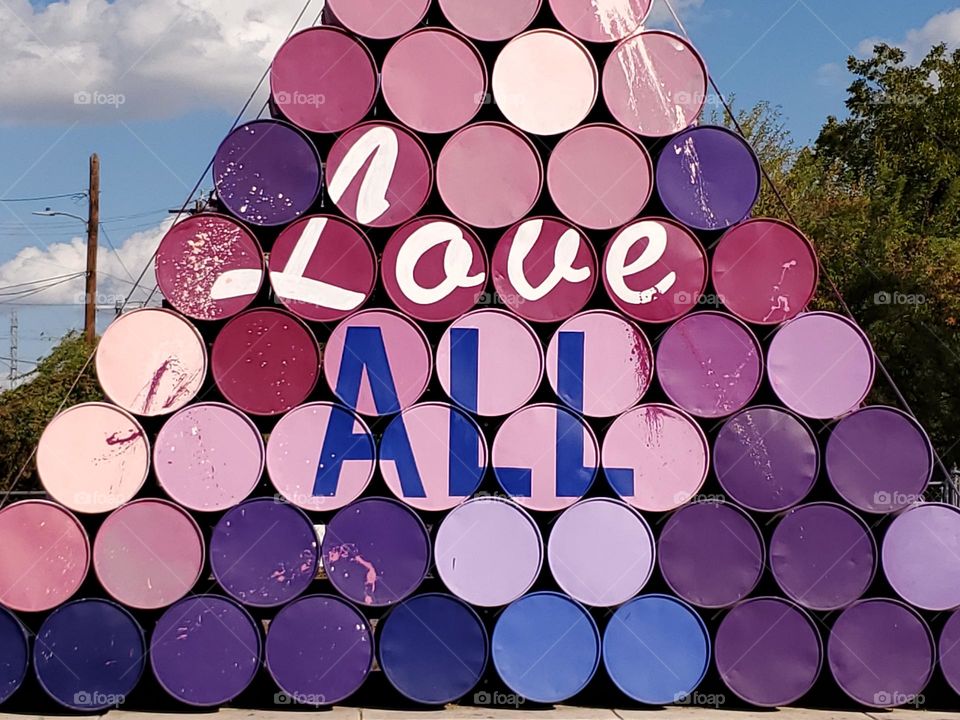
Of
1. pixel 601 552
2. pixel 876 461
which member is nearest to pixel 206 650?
pixel 601 552

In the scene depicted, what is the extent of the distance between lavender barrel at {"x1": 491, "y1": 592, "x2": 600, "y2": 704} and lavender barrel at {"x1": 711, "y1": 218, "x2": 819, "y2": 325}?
7.14 ft

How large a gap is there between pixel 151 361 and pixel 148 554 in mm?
1152

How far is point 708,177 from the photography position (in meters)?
7.63

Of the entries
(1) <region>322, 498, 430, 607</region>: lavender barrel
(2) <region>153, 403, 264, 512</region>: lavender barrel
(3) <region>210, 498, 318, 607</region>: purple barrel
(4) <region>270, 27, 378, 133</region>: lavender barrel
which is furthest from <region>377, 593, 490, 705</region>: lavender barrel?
(4) <region>270, 27, 378, 133</region>: lavender barrel

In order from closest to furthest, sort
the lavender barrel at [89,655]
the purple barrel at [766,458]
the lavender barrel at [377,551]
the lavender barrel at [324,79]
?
the lavender barrel at [89,655] < the lavender barrel at [377,551] < the purple barrel at [766,458] < the lavender barrel at [324,79]

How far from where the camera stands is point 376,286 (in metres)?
7.49

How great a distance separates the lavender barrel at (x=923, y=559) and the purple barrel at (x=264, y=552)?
140 inches

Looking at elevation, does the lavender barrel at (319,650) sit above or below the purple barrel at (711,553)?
below

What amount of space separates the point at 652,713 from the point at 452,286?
2871 millimetres

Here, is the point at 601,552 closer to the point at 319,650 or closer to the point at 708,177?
the point at 319,650

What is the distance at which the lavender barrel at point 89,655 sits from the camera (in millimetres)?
6898

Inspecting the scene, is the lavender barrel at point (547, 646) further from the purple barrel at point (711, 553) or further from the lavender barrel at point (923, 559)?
the lavender barrel at point (923, 559)

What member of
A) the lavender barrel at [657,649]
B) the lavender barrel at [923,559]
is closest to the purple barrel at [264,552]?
the lavender barrel at [657,649]

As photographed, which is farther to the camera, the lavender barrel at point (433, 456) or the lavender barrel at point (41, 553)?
the lavender barrel at point (433, 456)
